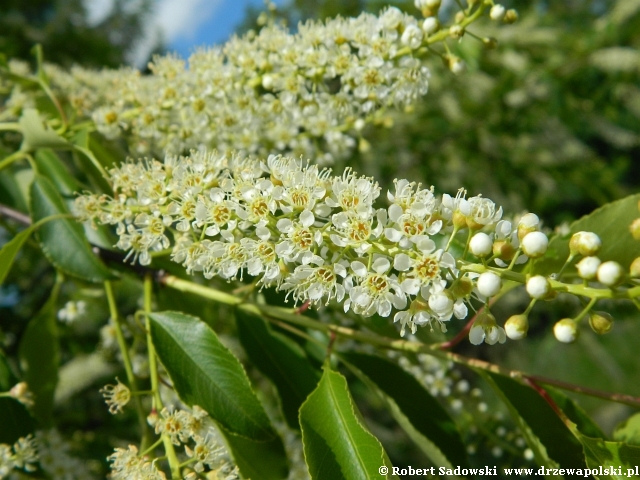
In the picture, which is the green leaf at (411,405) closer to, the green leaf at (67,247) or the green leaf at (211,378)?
the green leaf at (211,378)

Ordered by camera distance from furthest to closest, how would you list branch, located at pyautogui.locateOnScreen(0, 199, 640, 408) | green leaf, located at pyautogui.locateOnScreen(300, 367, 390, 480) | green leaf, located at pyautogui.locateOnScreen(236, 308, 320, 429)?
green leaf, located at pyautogui.locateOnScreen(236, 308, 320, 429) < branch, located at pyautogui.locateOnScreen(0, 199, 640, 408) < green leaf, located at pyautogui.locateOnScreen(300, 367, 390, 480)

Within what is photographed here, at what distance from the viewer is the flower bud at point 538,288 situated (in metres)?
0.86

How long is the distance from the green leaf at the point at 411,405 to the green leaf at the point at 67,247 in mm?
687

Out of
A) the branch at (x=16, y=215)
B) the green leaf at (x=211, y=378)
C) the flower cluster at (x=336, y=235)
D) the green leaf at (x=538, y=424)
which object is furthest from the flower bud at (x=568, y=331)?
the branch at (x=16, y=215)

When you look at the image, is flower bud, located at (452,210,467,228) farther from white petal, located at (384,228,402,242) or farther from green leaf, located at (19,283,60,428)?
green leaf, located at (19,283,60,428)

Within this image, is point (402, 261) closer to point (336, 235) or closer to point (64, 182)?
point (336, 235)

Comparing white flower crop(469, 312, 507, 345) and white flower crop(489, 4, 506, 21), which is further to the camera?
white flower crop(489, 4, 506, 21)

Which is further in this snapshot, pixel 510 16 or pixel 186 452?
pixel 510 16

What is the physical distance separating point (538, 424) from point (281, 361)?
69 cm

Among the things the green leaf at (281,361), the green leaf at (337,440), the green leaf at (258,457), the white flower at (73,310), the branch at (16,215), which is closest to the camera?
the green leaf at (337,440)

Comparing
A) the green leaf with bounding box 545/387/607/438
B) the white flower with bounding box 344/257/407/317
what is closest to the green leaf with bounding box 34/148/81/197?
the white flower with bounding box 344/257/407/317

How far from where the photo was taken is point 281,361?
1.53 m

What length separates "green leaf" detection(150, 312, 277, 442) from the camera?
3.88ft

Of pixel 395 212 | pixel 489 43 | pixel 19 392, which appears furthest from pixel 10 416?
pixel 489 43
